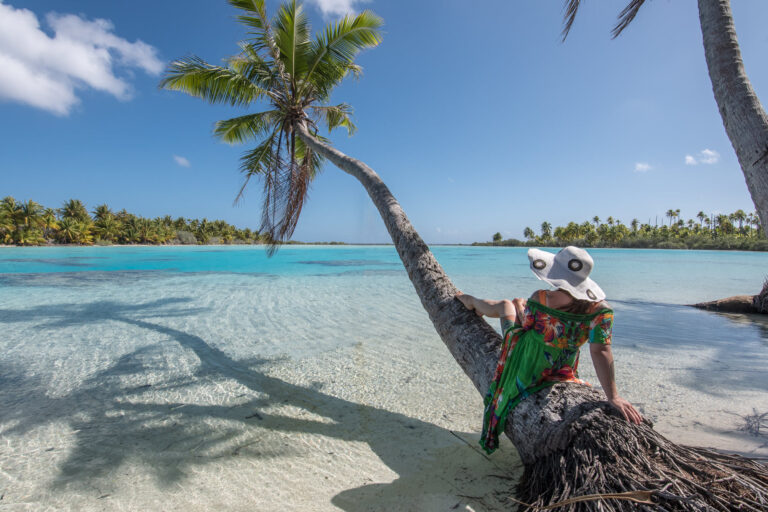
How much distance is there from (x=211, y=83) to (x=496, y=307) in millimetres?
6683

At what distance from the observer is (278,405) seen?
352cm

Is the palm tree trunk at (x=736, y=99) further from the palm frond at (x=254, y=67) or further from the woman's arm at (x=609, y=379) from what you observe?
the palm frond at (x=254, y=67)

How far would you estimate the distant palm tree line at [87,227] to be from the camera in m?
40.6

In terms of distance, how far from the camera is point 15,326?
6.38 m

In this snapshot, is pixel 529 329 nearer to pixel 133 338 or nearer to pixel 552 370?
pixel 552 370

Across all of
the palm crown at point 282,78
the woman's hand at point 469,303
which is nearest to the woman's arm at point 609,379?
A: the woman's hand at point 469,303

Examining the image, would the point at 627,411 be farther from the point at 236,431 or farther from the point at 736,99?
the point at 236,431

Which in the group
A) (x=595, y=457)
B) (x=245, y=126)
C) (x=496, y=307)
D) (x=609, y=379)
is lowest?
(x=595, y=457)

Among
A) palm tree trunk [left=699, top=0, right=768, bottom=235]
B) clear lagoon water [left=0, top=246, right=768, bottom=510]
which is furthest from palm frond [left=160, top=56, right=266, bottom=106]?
palm tree trunk [left=699, top=0, right=768, bottom=235]

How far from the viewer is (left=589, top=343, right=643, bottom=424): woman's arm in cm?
166

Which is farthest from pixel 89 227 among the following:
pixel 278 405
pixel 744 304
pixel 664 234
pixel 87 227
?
pixel 664 234

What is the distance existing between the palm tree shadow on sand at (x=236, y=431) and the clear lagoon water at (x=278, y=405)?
0.02 meters

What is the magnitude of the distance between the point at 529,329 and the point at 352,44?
607 cm

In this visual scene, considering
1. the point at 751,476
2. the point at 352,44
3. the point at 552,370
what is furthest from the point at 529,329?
the point at 352,44
